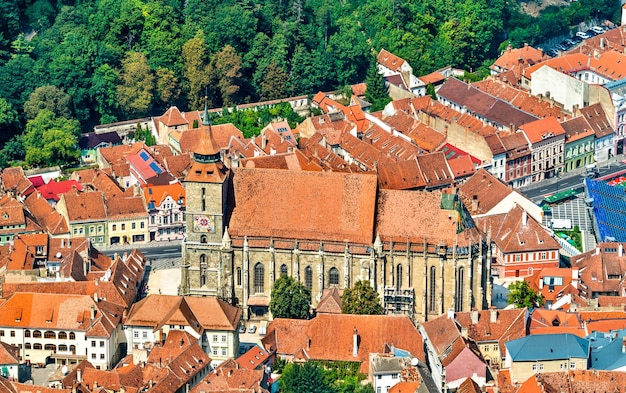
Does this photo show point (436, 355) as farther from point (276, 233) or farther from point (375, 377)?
point (276, 233)

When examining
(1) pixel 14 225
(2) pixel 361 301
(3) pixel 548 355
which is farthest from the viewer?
(1) pixel 14 225

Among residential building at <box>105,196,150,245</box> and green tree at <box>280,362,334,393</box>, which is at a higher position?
residential building at <box>105,196,150,245</box>

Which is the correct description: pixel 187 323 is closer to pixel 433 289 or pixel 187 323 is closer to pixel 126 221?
pixel 433 289

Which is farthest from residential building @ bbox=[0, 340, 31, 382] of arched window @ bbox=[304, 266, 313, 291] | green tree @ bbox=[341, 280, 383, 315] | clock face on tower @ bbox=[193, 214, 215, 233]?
green tree @ bbox=[341, 280, 383, 315]

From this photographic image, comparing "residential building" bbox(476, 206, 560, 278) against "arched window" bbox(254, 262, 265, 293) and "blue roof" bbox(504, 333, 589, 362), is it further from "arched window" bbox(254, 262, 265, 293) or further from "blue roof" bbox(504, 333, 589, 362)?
"blue roof" bbox(504, 333, 589, 362)

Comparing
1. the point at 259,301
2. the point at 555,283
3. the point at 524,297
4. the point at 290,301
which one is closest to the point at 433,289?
the point at 524,297

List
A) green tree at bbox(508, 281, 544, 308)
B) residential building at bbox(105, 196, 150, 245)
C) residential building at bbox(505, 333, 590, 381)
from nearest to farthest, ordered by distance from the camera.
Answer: residential building at bbox(505, 333, 590, 381) < green tree at bbox(508, 281, 544, 308) < residential building at bbox(105, 196, 150, 245)

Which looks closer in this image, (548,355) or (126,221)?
(548,355)
